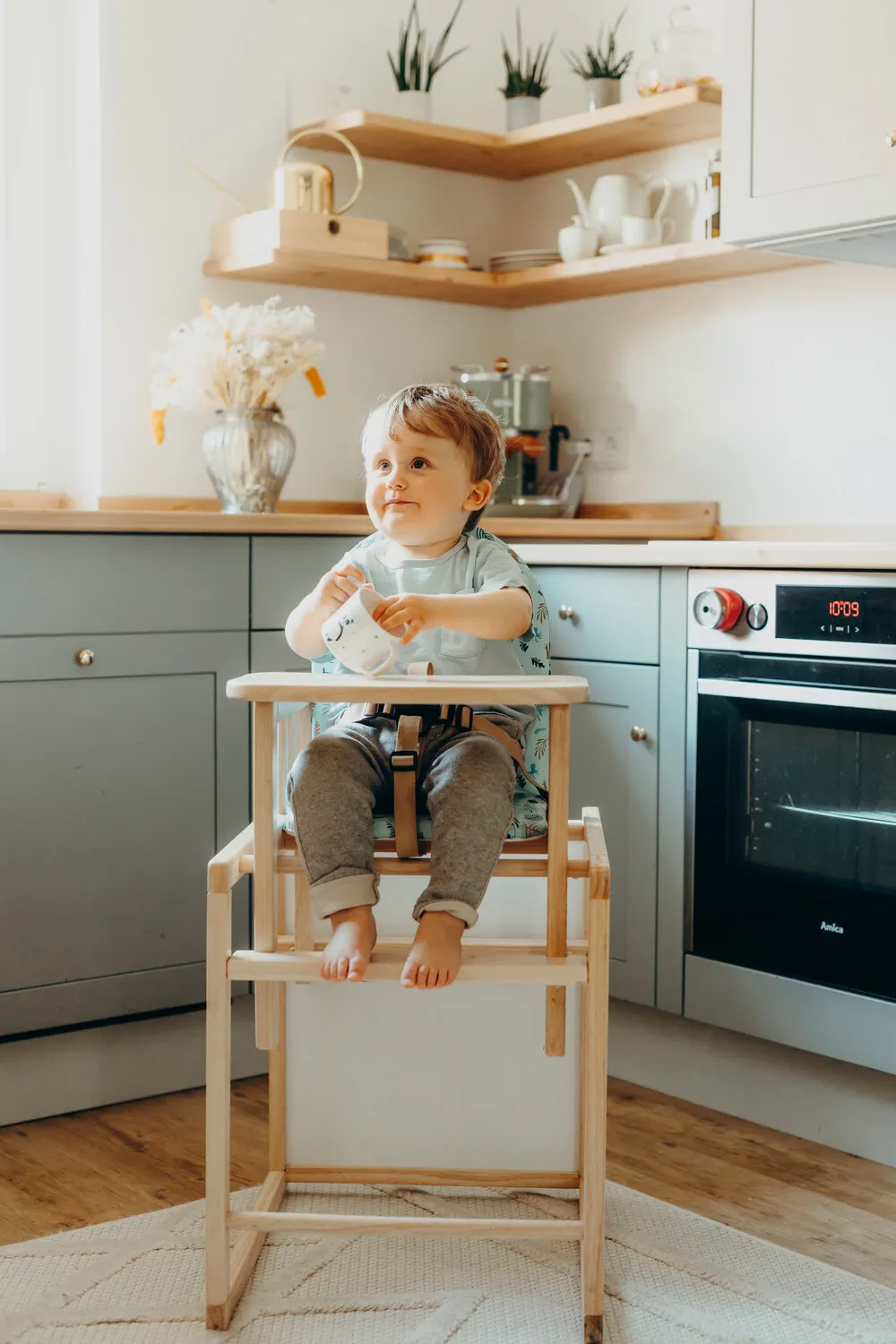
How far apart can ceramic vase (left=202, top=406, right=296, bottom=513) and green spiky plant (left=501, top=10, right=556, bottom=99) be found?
3.23 ft

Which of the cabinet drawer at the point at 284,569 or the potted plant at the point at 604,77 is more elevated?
the potted plant at the point at 604,77

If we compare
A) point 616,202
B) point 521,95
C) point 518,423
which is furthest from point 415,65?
point 518,423

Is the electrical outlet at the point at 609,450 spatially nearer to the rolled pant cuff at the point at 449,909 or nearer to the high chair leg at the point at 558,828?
the high chair leg at the point at 558,828

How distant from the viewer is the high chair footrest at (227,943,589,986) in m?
1.59

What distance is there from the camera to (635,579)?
2461 mm

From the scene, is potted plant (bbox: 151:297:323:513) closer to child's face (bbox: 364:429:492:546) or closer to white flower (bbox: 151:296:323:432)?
white flower (bbox: 151:296:323:432)

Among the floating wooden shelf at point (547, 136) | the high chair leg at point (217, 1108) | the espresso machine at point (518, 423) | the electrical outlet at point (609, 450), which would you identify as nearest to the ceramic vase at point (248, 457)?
the espresso machine at point (518, 423)

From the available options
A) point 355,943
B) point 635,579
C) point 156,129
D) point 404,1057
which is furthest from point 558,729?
point 156,129

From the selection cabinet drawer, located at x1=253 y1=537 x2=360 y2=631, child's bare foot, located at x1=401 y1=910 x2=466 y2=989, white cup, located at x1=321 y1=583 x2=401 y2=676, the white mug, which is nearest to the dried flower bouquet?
cabinet drawer, located at x1=253 y1=537 x2=360 y2=631

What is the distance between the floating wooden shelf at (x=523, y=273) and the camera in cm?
286

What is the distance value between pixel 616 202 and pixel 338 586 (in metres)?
1.69

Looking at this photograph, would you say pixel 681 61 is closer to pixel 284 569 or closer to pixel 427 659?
pixel 284 569

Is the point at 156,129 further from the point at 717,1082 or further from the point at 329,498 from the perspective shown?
the point at 717,1082

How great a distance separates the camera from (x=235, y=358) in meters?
2.71
